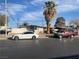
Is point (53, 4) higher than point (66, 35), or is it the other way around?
point (53, 4)

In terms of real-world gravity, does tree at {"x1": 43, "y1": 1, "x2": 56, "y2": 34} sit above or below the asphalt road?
above

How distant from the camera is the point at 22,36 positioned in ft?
→ 159

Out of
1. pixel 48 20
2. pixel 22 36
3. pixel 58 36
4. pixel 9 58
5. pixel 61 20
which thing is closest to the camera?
pixel 9 58

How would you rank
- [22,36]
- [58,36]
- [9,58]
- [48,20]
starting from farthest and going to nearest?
[48,20] < [58,36] < [22,36] < [9,58]

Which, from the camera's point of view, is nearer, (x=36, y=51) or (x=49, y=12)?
(x=36, y=51)

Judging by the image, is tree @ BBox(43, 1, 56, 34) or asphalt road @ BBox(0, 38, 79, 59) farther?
tree @ BBox(43, 1, 56, 34)

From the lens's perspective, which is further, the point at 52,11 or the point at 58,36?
the point at 52,11

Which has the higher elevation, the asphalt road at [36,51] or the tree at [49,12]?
the tree at [49,12]

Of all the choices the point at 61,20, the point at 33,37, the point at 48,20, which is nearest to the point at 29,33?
the point at 33,37

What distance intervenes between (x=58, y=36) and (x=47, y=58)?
39.1 metres

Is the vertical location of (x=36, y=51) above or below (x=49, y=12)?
below

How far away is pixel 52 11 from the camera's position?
74000 mm

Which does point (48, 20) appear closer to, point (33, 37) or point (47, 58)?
point (33, 37)

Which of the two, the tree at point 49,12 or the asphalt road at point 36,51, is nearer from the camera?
the asphalt road at point 36,51
